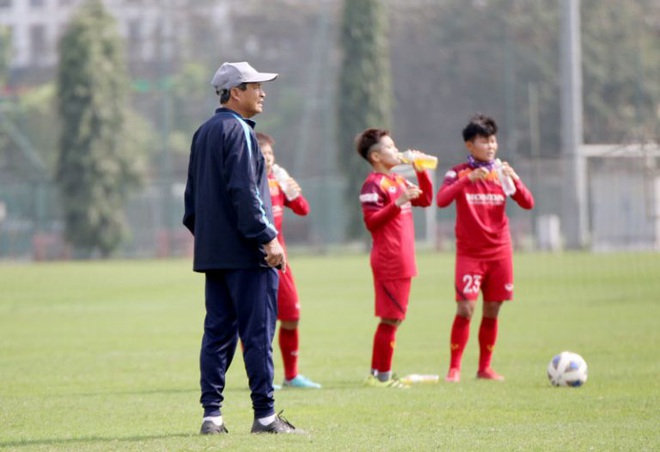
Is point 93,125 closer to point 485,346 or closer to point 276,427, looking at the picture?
point 485,346

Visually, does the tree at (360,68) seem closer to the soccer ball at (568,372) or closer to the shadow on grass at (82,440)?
the soccer ball at (568,372)

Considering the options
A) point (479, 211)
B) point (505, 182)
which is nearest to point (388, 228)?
point (479, 211)

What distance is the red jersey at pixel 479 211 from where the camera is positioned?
11.4 metres

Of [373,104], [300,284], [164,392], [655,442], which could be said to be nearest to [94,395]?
[164,392]

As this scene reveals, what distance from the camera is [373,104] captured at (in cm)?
5028

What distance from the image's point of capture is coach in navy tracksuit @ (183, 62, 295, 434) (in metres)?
7.76

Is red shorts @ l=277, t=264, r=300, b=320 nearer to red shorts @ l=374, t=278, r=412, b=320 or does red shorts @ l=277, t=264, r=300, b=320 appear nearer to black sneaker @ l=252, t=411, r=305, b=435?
red shorts @ l=374, t=278, r=412, b=320

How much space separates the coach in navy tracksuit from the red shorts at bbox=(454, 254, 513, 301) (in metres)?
3.65

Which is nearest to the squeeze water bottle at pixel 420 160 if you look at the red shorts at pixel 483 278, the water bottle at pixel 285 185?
the red shorts at pixel 483 278

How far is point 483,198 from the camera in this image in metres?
11.5

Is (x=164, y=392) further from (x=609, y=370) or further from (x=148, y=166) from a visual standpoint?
(x=148, y=166)

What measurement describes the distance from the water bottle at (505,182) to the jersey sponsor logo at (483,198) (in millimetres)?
99

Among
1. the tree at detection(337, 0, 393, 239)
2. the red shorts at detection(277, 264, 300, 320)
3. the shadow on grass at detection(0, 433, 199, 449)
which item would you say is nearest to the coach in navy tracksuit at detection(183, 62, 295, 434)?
the shadow on grass at detection(0, 433, 199, 449)

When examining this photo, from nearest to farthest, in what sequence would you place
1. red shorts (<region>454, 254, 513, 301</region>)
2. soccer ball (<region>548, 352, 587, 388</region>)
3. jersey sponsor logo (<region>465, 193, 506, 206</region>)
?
soccer ball (<region>548, 352, 587, 388</region>) < red shorts (<region>454, 254, 513, 301</region>) < jersey sponsor logo (<region>465, 193, 506, 206</region>)
